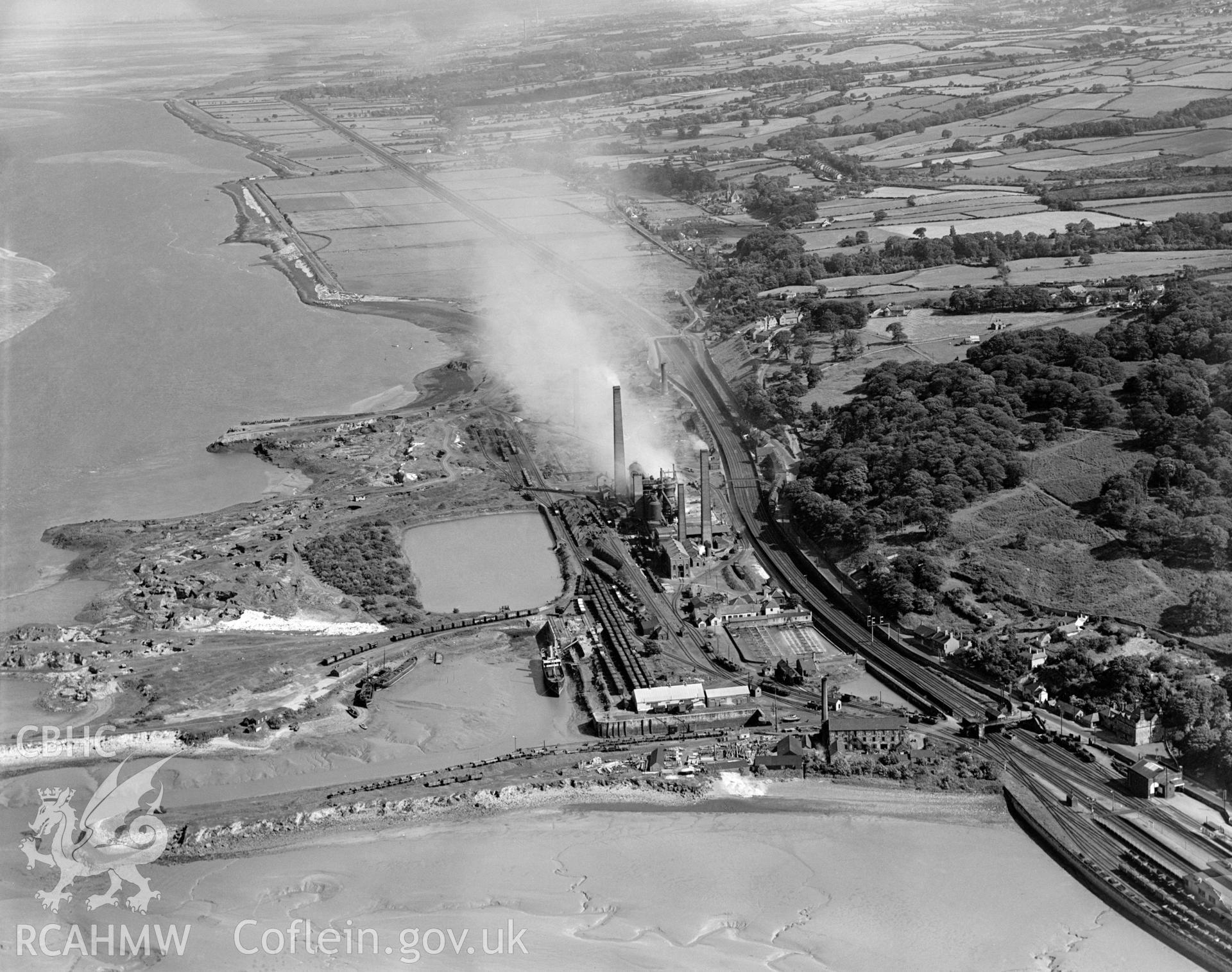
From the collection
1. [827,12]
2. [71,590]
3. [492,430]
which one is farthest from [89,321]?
[827,12]

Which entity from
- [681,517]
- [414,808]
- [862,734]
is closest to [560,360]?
[681,517]

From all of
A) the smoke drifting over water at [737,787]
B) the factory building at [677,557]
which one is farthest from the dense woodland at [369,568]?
the smoke drifting over water at [737,787]

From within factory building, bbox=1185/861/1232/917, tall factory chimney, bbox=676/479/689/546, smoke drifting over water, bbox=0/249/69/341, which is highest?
smoke drifting over water, bbox=0/249/69/341

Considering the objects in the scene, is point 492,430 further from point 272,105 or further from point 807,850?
point 272,105

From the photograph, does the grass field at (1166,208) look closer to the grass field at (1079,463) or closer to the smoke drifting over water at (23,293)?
the grass field at (1079,463)

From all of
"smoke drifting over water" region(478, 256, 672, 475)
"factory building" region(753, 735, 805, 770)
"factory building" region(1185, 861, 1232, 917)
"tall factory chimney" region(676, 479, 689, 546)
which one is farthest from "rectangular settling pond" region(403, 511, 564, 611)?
"factory building" region(1185, 861, 1232, 917)

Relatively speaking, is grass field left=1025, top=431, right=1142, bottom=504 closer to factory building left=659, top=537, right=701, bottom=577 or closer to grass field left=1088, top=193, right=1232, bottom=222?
factory building left=659, top=537, right=701, bottom=577
